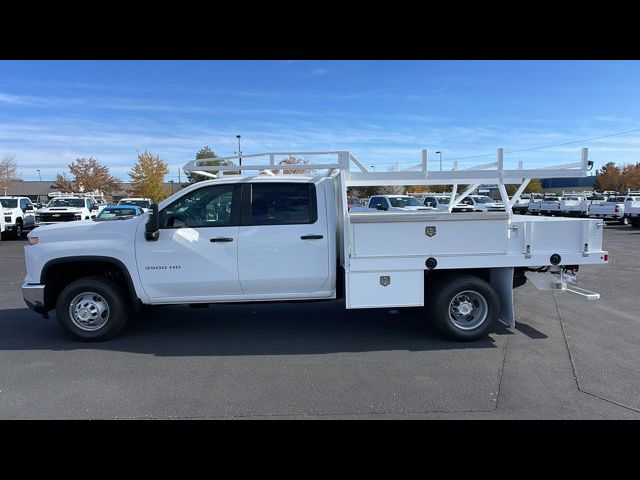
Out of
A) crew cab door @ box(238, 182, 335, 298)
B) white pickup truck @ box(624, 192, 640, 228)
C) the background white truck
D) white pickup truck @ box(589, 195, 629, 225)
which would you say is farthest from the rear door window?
white pickup truck @ box(589, 195, 629, 225)

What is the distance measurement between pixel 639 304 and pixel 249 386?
21.1 ft

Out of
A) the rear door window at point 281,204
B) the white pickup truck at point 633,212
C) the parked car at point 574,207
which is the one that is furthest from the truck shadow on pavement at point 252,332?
the parked car at point 574,207

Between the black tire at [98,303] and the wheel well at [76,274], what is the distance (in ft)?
0.47

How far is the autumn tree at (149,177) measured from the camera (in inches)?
1724

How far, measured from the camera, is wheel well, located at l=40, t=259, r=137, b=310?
508 centimetres

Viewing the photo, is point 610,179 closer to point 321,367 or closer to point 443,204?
point 443,204

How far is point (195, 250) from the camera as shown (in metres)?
5.04

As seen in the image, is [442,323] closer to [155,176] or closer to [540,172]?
[540,172]

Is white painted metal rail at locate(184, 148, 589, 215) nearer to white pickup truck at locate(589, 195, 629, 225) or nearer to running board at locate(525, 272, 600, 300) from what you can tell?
running board at locate(525, 272, 600, 300)

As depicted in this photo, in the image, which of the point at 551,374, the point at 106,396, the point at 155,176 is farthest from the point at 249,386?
the point at 155,176

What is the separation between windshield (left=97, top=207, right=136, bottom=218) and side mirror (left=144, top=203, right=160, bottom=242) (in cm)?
1470

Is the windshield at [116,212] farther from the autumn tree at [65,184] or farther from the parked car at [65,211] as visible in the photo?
the autumn tree at [65,184]

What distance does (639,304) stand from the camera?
6.87 metres

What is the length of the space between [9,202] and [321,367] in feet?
71.9
